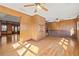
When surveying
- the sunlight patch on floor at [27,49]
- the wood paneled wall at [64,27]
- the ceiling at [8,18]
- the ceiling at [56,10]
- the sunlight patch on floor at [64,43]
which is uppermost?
the ceiling at [56,10]

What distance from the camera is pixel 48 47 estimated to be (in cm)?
245

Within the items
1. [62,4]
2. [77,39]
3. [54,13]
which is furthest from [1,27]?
[77,39]

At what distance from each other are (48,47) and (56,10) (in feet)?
2.59

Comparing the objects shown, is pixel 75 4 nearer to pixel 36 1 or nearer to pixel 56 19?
pixel 56 19

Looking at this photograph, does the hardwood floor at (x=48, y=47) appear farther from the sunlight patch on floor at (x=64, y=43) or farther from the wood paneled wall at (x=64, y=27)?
the wood paneled wall at (x=64, y=27)

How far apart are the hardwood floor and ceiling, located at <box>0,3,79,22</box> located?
46 cm

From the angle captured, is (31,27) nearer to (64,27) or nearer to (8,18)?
(8,18)

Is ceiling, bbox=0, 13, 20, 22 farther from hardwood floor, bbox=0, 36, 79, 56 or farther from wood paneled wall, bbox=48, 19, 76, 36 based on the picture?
wood paneled wall, bbox=48, 19, 76, 36

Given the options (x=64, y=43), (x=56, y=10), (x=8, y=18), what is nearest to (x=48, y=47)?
(x=64, y=43)

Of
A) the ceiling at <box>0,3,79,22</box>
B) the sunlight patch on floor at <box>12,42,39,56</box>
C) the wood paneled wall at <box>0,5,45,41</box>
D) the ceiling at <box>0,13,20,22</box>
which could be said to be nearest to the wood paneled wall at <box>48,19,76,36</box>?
the ceiling at <box>0,3,79,22</box>

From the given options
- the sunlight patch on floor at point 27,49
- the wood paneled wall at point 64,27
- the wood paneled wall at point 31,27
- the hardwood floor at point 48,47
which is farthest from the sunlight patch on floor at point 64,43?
the sunlight patch on floor at point 27,49

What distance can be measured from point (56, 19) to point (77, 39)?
0.60 meters

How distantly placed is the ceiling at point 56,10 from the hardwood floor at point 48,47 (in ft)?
1.51

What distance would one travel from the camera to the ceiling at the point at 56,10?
2.40 metres
